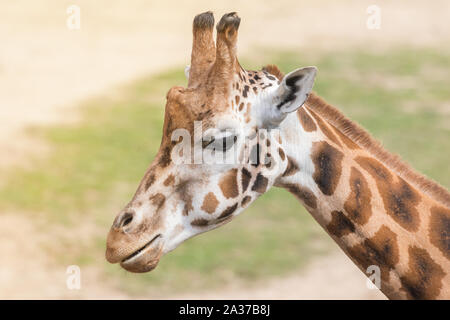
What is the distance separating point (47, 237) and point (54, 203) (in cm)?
125

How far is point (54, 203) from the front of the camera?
660 inches

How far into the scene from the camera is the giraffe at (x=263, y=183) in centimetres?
634

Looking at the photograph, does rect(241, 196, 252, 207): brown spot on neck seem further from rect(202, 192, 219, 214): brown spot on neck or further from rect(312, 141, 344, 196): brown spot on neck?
rect(312, 141, 344, 196): brown spot on neck

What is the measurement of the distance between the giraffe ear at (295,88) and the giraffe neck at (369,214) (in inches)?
Answer: 11.4

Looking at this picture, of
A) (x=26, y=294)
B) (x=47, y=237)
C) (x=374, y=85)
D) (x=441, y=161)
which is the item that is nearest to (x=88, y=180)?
(x=47, y=237)

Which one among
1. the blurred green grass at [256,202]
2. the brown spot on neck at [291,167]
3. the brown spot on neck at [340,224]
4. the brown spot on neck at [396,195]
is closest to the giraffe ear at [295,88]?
the brown spot on neck at [291,167]

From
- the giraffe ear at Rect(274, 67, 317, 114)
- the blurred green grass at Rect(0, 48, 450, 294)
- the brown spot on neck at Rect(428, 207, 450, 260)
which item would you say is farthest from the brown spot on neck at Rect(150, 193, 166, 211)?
the blurred green grass at Rect(0, 48, 450, 294)

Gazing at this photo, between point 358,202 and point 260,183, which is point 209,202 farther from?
point 358,202

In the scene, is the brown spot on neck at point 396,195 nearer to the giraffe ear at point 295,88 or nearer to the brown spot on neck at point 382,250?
the brown spot on neck at point 382,250

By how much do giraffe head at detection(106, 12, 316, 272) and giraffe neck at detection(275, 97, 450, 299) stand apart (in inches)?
8.9

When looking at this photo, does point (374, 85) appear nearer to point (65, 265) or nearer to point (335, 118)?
point (65, 265)

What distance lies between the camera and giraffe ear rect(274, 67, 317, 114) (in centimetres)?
627
